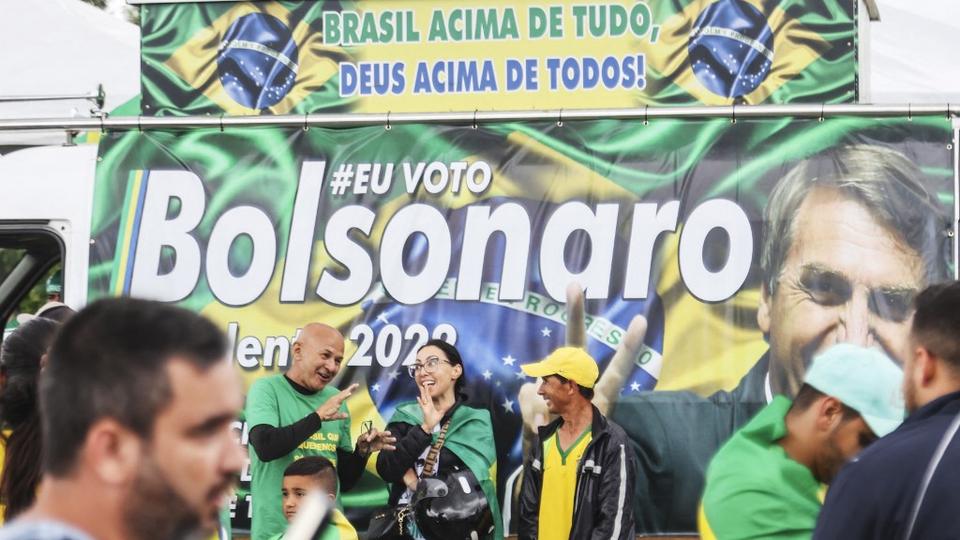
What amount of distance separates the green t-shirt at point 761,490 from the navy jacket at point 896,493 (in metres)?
0.43

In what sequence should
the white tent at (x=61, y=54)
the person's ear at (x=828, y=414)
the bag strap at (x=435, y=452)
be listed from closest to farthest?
the person's ear at (x=828, y=414) → the bag strap at (x=435, y=452) → the white tent at (x=61, y=54)

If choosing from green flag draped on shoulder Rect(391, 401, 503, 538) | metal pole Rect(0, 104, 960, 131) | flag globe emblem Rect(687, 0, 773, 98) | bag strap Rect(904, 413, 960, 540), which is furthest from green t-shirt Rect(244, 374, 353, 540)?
bag strap Rect(904, 413, 960, 540)

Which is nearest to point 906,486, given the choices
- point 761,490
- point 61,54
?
point 761,490

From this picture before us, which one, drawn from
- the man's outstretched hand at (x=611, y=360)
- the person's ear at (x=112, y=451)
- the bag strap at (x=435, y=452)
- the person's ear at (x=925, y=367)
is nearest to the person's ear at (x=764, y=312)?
the man's outstretched hand at (x=611, y=360)

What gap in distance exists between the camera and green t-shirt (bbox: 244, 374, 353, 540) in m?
6.04

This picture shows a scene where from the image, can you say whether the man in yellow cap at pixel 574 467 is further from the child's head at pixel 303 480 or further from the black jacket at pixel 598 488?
the child's head at pixel 303 480

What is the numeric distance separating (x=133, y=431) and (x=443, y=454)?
437cm

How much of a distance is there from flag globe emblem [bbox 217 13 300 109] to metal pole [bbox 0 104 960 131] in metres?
0.20

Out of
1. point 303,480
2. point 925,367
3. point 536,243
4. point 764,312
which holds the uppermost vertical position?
point 536,243

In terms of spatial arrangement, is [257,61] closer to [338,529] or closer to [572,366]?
[572,366]

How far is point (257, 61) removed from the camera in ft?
21.7

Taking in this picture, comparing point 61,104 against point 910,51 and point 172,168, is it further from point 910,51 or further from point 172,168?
point 910,51

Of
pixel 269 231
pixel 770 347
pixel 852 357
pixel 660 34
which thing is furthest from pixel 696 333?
pixel 852 357

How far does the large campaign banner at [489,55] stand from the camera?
6180 millimetres
